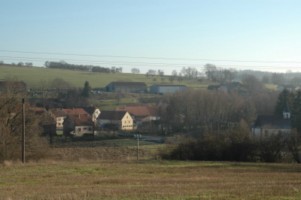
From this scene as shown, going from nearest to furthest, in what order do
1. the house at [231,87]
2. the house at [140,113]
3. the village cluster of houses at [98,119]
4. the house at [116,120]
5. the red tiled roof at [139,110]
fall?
the village cluster of houses at [98,119], the house at [116,120], the house at [140,113], the red tiled roof at [139,110], the house at [231,87]

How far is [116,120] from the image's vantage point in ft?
329

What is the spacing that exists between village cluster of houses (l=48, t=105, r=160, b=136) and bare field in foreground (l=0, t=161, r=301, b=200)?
54.9 m

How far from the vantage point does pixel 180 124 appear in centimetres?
9356

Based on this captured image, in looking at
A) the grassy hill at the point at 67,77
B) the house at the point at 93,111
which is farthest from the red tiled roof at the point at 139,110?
the grassy hill at the point at 67,77

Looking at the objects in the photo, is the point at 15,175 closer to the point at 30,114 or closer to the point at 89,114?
the point at 30,114

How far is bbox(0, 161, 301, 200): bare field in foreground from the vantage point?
1622 centimetres

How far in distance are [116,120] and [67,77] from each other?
118 ft

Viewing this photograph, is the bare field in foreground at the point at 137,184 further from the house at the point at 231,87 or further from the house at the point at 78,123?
the house at the point at 231,87

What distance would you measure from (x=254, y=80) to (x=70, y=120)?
209 feet

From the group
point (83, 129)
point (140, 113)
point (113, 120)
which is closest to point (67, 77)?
point (140, 113)

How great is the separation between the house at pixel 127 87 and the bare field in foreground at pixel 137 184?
9847 cm

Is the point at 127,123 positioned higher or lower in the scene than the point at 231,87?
lower

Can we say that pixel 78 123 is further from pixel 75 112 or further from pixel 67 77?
pixel 67 77

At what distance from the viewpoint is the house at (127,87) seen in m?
132
